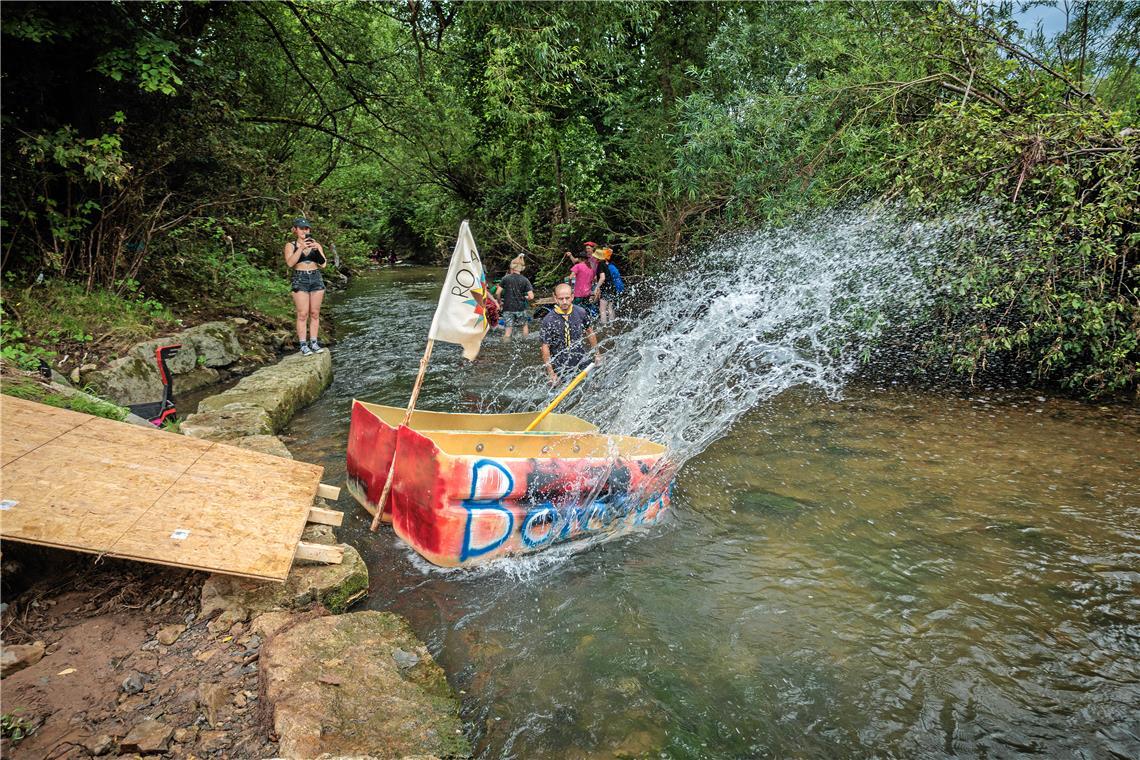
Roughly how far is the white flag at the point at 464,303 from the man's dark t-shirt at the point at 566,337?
266 centimetres

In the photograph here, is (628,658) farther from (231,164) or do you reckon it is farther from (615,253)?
(615,253)

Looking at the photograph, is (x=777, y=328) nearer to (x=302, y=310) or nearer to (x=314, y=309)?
(x=314, y=309)

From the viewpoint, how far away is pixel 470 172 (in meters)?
21.1

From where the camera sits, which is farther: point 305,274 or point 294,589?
point 305,274

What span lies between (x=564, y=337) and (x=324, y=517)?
445 centimetres

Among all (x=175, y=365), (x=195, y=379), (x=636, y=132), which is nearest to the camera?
(x=175, y=365)

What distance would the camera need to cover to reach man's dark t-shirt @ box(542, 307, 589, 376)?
8172mm

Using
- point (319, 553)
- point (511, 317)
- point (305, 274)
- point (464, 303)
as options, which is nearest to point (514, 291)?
point (511, 317)

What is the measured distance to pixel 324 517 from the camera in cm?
443

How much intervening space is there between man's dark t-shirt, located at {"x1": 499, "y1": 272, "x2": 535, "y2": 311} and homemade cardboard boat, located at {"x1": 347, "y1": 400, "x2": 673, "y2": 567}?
6946mm

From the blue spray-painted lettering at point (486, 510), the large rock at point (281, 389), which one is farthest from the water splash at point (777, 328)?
the large rock at point (281, 389)

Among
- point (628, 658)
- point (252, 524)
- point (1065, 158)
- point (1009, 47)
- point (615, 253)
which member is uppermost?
point (1009, 47)

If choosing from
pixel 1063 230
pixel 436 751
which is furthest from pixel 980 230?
pixel 436 751

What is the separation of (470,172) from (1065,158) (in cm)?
1758
